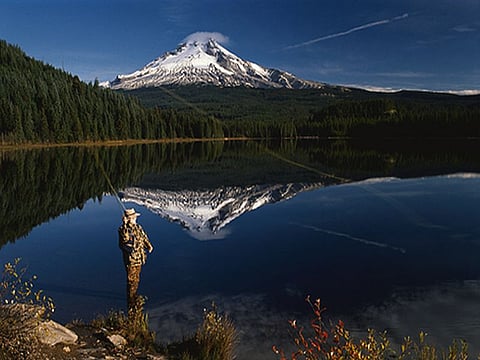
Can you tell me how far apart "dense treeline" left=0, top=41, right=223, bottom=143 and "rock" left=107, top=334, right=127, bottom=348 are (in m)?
78.1

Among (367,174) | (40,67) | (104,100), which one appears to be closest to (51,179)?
(367,174)

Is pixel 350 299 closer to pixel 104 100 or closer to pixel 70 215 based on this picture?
pixel 70 215

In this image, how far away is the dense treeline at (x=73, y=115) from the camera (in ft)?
282

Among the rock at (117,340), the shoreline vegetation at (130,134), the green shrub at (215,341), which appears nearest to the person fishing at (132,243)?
the shoreline vegetation at (130,134)

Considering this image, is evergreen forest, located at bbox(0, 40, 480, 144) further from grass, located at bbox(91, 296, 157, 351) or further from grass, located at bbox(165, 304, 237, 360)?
grass, located at bbox(165, 304, 237, 360)

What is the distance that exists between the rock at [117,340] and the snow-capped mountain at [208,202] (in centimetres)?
997

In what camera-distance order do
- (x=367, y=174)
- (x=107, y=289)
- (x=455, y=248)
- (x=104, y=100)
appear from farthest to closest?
(x=104, y=100) < (x=367, y=174) < (x=455, y=248) < (x=107, y=289)

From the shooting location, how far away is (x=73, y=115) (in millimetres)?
97312

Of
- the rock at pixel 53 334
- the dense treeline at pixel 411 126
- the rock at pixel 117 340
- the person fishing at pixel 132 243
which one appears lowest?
the rock at pixel 117 340

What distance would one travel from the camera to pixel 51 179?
34250 mm

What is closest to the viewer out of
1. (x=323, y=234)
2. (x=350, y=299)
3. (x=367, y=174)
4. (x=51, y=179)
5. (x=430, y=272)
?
(x=350, y=299)

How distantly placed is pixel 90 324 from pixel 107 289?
3.02 meters

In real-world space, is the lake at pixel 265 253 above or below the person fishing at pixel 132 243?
below

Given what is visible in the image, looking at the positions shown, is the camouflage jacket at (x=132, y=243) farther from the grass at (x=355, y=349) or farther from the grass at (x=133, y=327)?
the grass at (x=355, y=349)
